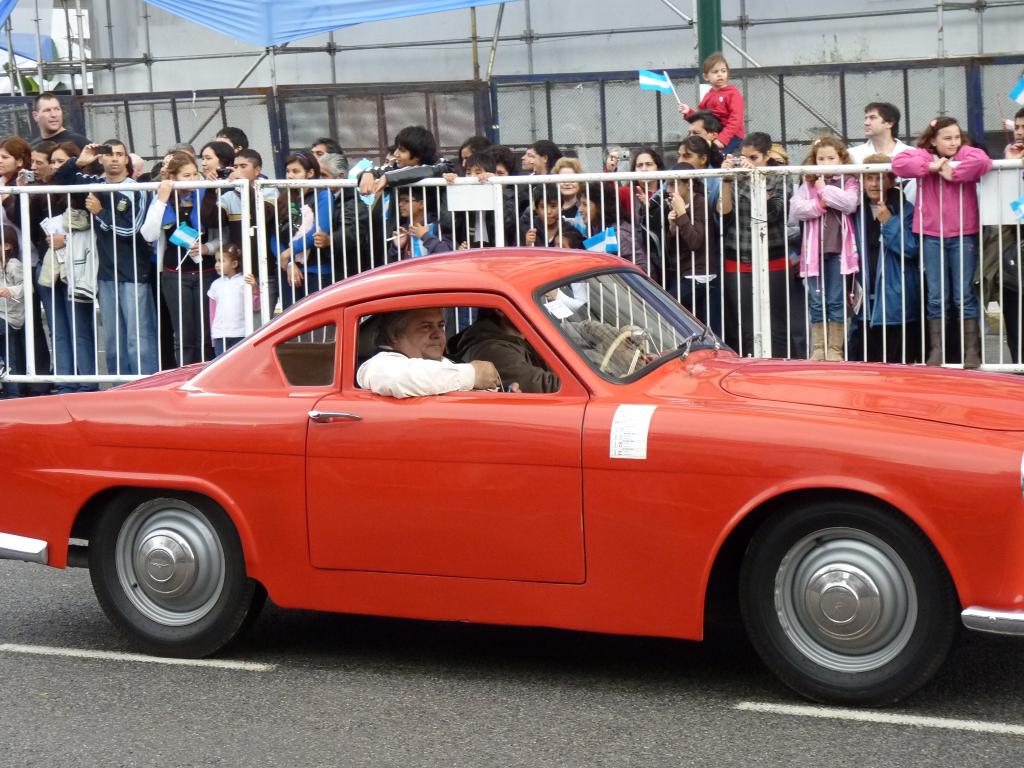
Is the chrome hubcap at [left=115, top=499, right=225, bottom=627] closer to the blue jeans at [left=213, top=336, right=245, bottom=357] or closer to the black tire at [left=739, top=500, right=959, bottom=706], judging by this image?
the black tire at [left=739, top=500, right=959, bottom=706]

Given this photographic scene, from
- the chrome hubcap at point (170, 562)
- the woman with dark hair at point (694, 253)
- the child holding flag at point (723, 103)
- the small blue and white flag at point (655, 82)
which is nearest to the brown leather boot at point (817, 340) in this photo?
the woman with dark hair at point (694, 253)

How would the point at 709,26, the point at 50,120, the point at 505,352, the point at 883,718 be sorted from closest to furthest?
the point at 883,718 < the point at 505,352 < the point at 50,120 < the point at 709,26

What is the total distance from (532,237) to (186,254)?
7.92ft

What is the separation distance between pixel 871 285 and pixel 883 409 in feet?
14.4

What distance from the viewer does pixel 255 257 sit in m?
10.4

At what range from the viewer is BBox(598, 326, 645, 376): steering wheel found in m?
5.55

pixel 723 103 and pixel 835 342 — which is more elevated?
pixel 723 103

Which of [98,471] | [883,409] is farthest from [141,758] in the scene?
[883,409]

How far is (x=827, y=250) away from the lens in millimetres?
9359

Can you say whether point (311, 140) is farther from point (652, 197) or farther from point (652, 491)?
point (652, 491)

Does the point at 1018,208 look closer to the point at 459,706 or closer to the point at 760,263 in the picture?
the point at 760,263

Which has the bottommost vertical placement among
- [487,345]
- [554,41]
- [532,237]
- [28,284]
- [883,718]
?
[883,718]

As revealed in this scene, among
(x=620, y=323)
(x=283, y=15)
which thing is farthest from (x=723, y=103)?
(x=620, y=323)

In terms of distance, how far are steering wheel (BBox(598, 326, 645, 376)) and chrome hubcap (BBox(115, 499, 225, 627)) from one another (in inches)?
64.8
